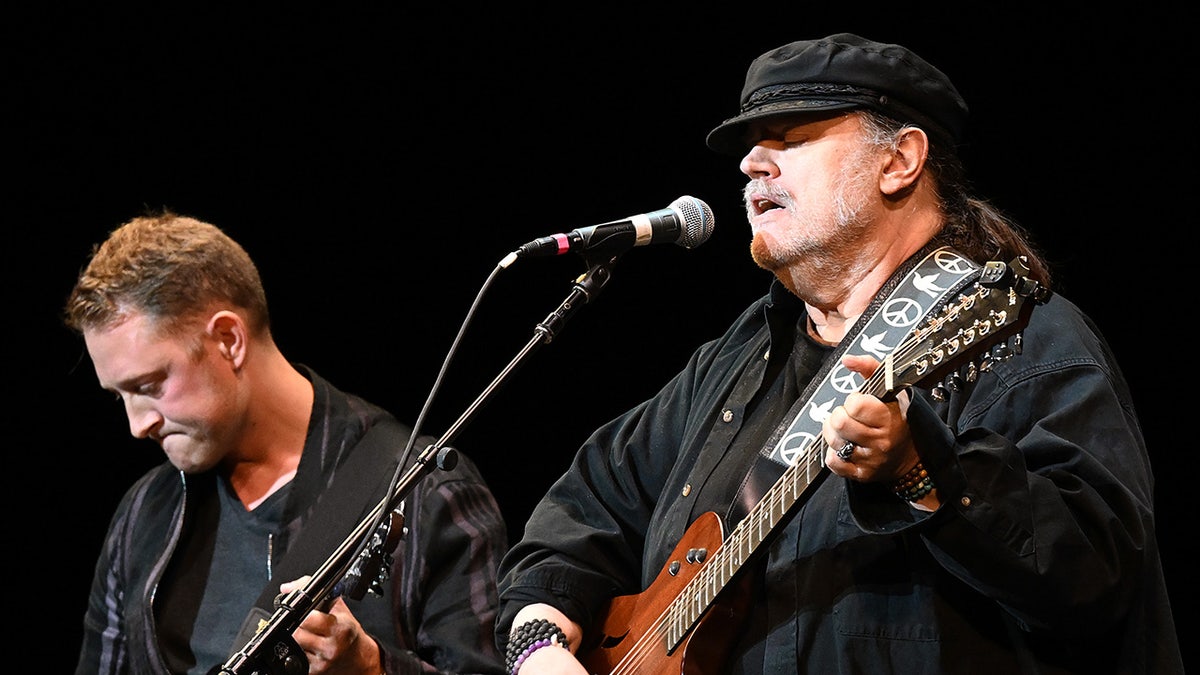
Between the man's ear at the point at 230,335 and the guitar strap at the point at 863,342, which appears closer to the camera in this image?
the guitar strap at the point at 863,342

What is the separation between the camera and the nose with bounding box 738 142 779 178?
2764 mm

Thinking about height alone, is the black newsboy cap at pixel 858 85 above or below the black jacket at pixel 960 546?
above

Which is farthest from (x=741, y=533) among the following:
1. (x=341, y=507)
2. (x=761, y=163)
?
(x=341, y=507)

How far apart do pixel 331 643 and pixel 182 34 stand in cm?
255

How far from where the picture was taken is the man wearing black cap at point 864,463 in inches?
79.5

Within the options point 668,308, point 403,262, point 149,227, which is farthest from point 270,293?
point 668,308

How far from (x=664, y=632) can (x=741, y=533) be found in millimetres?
273

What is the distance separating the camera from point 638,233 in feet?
8.25

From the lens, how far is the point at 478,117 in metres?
4.46

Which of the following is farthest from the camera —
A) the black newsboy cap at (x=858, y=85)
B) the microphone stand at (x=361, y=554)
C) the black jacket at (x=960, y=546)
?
the black newsboy cap at (x=858, y=85)

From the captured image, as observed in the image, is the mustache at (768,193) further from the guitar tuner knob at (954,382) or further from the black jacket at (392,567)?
the black jacket at (392,567)

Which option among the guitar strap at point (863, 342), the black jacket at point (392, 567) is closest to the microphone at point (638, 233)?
the guitar strap at point (863, 342)

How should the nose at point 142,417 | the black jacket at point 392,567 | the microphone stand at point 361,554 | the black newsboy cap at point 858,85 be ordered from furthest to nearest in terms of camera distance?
the nose at point 142,417 → the black jacket at point 392,567 → the black newsboy cap at point 858,85 → the microphone stand at point 361,554

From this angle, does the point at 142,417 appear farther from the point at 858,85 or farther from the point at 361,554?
the point at 858,85
